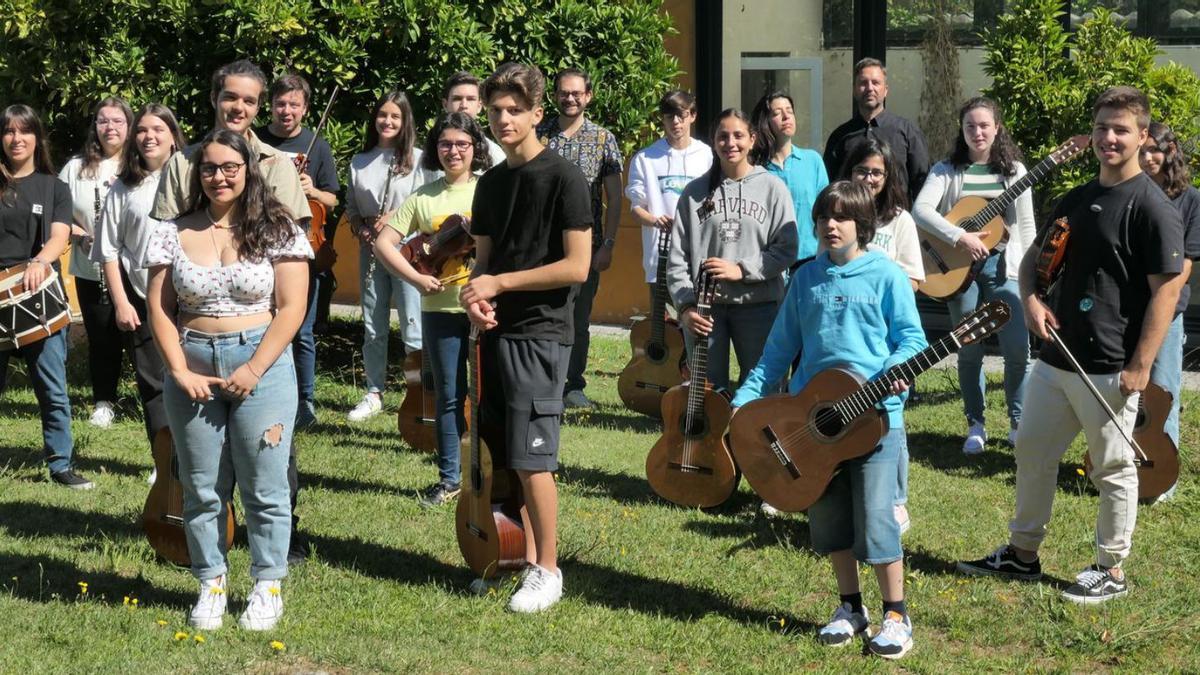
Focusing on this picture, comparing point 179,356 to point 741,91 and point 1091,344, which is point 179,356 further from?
point 741,91

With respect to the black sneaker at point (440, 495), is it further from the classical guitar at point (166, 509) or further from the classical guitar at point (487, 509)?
the classical guitar at point (166, 509)

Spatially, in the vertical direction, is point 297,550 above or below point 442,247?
below

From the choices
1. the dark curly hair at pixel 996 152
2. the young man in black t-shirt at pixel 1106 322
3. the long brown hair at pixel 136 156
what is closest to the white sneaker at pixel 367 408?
the long brown hair at pixel 136 156

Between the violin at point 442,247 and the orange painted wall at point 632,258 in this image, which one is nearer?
the violin at point 442,247

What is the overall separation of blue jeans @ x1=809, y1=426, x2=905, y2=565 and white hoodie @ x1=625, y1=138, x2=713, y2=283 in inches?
153

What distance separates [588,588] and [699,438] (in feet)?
4.37

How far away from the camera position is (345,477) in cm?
771

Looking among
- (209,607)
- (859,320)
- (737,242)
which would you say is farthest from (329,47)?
(859,320)

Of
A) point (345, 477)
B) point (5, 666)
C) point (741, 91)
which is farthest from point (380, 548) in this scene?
point (741, 91)

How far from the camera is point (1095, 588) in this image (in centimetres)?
584

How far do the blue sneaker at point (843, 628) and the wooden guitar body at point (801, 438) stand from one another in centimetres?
42

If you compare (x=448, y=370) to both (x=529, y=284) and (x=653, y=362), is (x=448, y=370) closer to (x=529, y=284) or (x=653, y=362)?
(x=529, y=284)

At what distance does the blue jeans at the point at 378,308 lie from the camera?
8672 mm

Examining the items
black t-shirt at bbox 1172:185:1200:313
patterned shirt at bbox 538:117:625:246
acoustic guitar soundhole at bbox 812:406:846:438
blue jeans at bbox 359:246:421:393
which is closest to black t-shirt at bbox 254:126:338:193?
blue jeans at bbox 359:246:421:393
